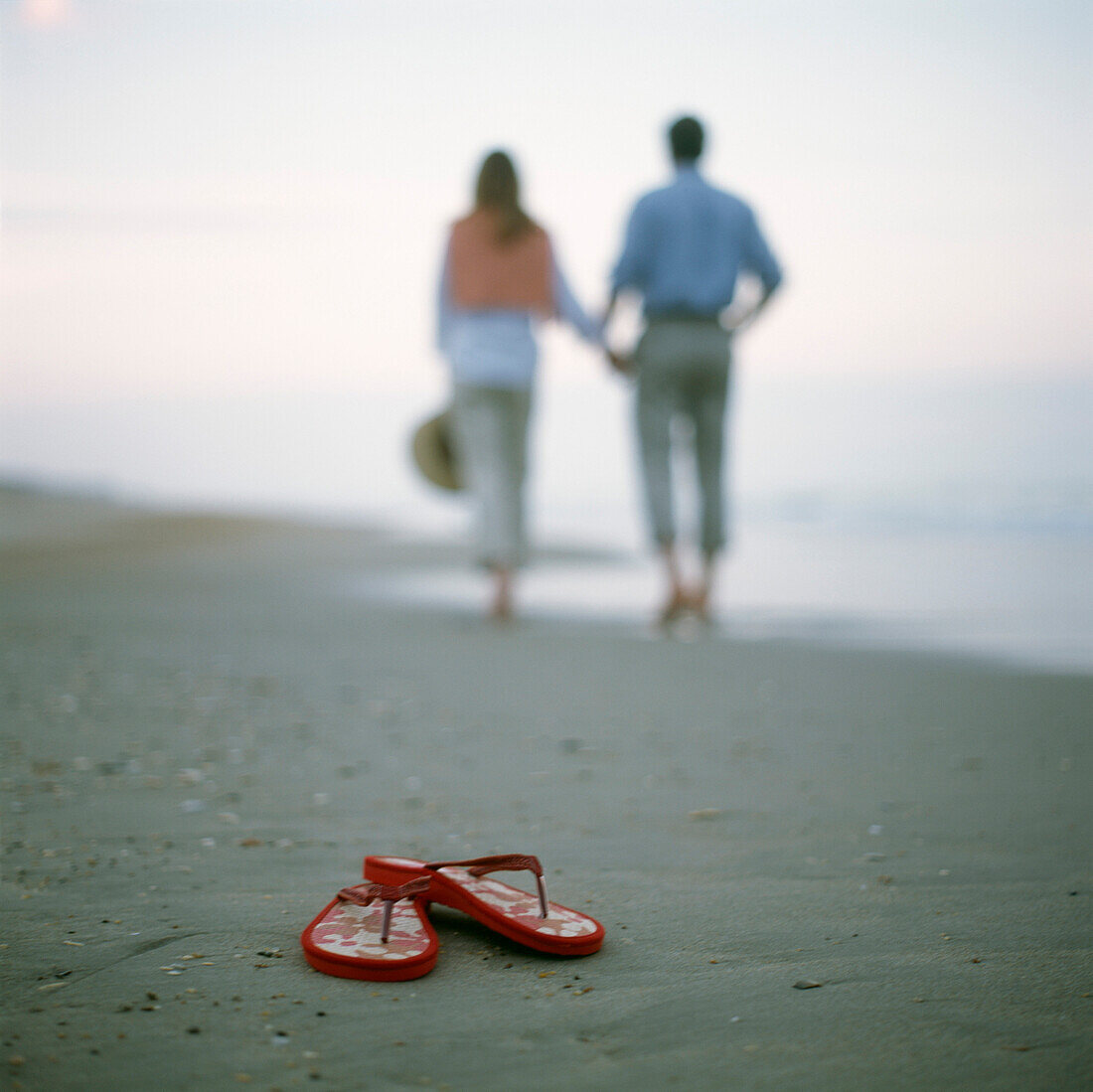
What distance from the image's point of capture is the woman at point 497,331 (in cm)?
480

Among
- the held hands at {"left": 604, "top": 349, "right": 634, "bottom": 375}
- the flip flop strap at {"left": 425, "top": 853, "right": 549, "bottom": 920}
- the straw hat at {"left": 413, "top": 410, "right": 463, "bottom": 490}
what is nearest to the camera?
the flip flop strap at {"left": 425, "top": 853, "right": 549, "bottom": 920}

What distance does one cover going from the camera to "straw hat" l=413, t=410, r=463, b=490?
5.70m

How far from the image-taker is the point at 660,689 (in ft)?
10.7

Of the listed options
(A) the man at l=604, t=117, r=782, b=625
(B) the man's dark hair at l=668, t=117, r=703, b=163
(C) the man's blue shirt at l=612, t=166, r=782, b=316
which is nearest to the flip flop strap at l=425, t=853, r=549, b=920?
(A) the man at l=604, t=117, r=782, b=625

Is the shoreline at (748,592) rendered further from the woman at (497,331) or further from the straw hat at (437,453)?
the straw hat at (437,453)

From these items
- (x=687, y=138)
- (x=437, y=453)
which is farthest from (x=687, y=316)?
(x=437, y=453)

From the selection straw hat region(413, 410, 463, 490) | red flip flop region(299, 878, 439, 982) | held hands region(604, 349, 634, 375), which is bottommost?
red flip flop region(299, 878, 439, 982)

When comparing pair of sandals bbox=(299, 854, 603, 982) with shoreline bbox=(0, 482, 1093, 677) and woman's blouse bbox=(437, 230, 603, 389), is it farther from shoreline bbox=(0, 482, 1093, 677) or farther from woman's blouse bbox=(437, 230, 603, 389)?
woman's blouse bbox=(437, 230, 603, 389)

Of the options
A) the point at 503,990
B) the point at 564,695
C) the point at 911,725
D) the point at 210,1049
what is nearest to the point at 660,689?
the point at 564,695

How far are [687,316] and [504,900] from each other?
3527 mm

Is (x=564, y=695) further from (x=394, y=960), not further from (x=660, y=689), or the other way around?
(x=394, y=960)

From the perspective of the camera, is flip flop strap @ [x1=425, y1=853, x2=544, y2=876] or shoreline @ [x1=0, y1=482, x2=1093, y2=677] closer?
flip flop strap @ [x1=425, y1=853, x2=544, y2=876]

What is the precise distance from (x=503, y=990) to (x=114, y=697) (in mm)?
2030

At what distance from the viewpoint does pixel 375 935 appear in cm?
142
